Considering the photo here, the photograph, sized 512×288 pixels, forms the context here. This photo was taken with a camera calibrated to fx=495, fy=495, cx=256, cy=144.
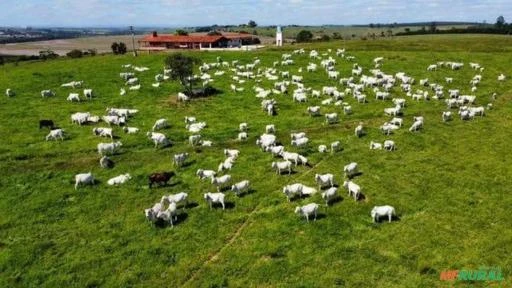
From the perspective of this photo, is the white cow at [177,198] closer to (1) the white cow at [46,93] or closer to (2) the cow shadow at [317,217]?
(2) the cow shadow at [317,217]

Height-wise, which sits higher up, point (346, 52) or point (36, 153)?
point (346, 52)

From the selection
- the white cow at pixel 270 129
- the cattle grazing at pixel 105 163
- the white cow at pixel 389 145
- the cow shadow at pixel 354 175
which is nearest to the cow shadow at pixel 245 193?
the cow shadow at pixel 354 175

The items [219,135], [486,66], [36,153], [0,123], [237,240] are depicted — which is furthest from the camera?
[486,66]

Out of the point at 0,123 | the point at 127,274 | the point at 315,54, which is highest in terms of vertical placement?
the point at 315,54

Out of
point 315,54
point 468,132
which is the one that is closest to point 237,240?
point 468,132

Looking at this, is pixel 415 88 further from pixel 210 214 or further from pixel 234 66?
pixel 210 214

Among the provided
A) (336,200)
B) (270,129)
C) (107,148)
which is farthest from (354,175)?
(107,148)

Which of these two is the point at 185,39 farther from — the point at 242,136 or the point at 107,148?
the point at 107,148

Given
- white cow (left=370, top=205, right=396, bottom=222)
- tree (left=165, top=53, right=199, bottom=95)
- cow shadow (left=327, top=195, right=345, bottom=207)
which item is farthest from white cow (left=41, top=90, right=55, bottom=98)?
white cow (left=370, top=205, right=396, bottom=222)
